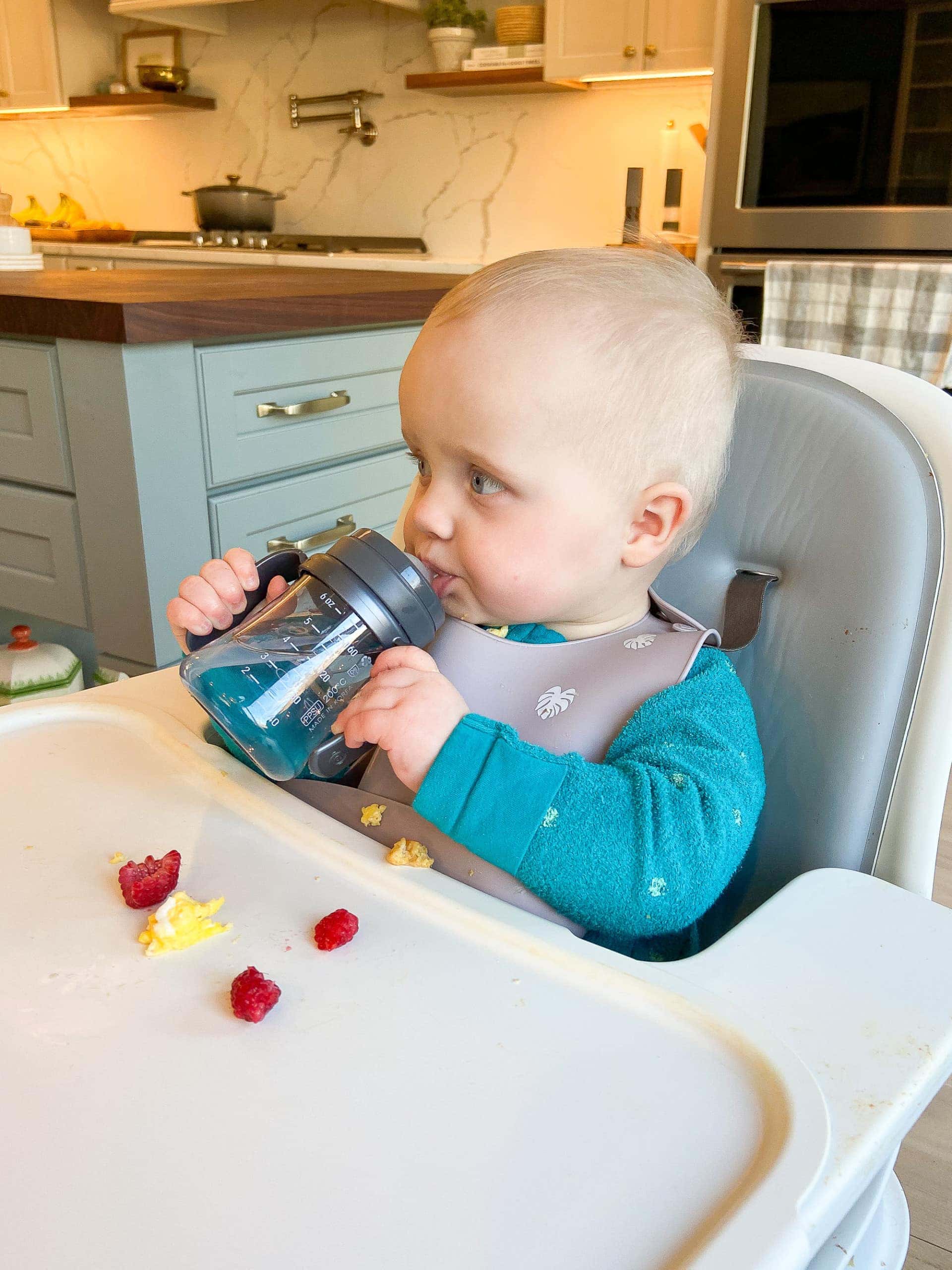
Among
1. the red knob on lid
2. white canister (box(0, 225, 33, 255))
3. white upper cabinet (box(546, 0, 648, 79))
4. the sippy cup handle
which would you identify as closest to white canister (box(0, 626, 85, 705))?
the red knob on lid

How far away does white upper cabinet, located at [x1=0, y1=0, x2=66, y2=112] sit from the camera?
4.44 meters

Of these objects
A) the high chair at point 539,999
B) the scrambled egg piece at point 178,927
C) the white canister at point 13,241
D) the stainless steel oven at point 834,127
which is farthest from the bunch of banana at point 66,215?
the scrambled egg piece at point 178,927

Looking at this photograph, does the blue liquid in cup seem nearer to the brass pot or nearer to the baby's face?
the baby's face

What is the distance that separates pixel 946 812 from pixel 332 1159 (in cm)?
188

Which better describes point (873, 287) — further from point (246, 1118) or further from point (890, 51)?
point (246, 1118)

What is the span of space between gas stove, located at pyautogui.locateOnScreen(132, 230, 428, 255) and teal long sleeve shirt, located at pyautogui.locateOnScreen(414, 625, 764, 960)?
140 inches

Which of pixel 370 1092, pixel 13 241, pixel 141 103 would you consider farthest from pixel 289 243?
pixel 370 1092

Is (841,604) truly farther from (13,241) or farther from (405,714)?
(13,241)

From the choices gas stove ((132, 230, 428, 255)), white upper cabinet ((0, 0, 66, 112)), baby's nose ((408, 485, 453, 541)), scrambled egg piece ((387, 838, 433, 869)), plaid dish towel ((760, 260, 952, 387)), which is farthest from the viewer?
white upper cabinet ((0, 0, 66, 112))

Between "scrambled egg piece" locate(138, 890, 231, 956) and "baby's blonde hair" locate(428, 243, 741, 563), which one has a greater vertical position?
"baby's blonde hair" locate(428, 243, 741, 563)

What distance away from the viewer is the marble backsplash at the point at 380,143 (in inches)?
140

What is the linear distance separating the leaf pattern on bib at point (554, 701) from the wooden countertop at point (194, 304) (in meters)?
0.97

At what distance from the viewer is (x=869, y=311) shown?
92.7 inches

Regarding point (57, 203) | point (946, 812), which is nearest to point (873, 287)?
point (946, 812)
